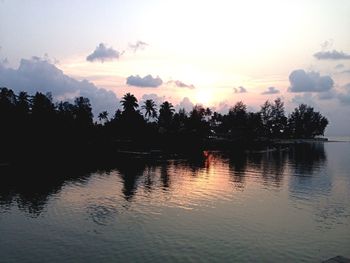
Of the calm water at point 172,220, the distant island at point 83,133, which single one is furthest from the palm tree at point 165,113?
the calm water at point 172,220

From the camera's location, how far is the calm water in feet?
98.7

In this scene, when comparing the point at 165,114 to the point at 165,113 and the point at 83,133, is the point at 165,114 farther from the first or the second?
the point at 83,133

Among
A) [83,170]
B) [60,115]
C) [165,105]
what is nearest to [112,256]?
[83,170]

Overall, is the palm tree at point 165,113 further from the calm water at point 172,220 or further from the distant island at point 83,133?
the calm water at point 172,220

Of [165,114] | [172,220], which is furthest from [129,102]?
[172,220]

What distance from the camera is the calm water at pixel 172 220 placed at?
98.7 feet

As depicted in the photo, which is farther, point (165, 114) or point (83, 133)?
point (165, 114)

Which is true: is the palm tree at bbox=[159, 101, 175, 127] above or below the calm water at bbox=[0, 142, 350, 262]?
above

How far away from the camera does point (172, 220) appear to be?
131ft

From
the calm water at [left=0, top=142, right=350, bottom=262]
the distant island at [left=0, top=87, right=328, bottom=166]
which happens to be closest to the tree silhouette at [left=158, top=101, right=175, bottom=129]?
the distant island at [left=0, top=87, right=328, bottom=166]

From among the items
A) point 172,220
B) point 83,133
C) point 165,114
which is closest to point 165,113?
point 165,114

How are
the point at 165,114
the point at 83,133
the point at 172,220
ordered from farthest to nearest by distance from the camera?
1. the point at 165,114
2. the point at 83,133
3. the point at 172,220

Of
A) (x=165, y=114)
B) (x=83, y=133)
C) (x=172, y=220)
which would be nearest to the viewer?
(x=172, y=220)

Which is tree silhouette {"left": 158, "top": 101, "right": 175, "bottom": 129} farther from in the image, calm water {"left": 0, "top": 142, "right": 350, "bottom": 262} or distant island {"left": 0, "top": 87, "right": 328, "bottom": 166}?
calm water {"left": 0, "top": 142, "right": 350, "bottom": 262}
